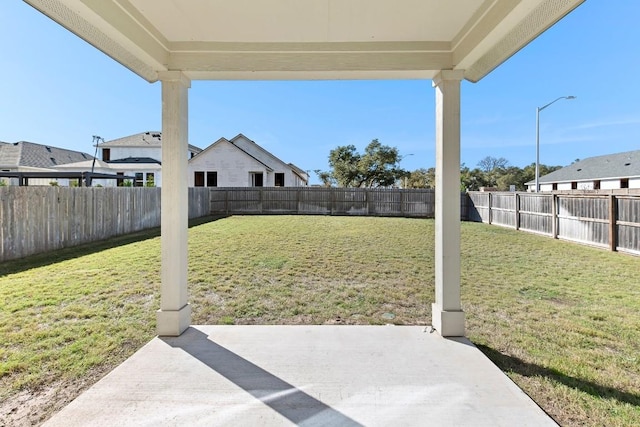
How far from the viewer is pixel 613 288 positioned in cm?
497

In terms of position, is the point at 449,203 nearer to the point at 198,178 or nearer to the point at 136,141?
the point at 198,178

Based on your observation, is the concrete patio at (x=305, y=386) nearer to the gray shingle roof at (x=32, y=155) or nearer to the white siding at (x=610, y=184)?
the gray shingle roof at (x=32, y=155)

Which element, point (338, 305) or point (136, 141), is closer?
point (338, 305)

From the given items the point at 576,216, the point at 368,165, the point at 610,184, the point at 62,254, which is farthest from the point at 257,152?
the point at 610,184

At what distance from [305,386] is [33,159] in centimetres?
2651

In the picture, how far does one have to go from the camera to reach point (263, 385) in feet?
7.32

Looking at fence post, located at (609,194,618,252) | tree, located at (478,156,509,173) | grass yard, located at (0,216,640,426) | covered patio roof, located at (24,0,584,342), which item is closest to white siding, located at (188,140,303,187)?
grass yard, located at (0,216,640,426)

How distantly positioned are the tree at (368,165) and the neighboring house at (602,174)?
13135mm

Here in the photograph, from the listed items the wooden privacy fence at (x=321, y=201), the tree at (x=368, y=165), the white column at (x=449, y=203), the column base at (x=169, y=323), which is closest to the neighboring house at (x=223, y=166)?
the wooden privacy fence at (x=321, y=201)

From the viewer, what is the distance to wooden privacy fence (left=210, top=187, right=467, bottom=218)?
1753 centimetres

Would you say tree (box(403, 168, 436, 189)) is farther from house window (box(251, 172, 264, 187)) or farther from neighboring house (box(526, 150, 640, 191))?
house window (box(251, 172, 264, 187))

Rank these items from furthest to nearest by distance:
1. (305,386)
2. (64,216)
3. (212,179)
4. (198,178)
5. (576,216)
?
(198,178), (212,179), (576,216), (64,216), (305,386)

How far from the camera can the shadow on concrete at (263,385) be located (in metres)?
1.89

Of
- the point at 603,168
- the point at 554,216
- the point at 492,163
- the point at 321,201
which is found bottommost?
the point at 554,216
